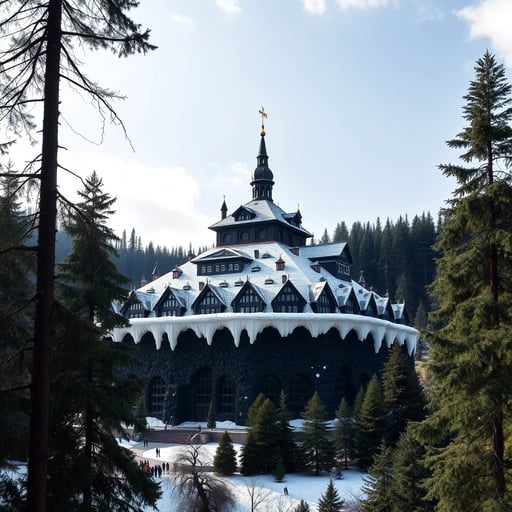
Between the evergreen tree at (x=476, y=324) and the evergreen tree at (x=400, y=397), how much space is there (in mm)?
21212

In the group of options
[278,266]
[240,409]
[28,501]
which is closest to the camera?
Result: [28,501]

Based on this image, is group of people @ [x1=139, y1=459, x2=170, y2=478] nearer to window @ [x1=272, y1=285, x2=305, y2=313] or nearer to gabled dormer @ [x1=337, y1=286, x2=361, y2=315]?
window @ [x1=272, y1=285, x2=305, y2=313]

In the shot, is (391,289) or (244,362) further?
(391,289)

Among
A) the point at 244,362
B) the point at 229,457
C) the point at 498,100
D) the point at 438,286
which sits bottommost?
the point at 229,457

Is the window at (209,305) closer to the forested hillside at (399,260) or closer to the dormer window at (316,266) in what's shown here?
the dormer window at (316,266)

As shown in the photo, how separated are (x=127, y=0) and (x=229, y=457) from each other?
2538cm

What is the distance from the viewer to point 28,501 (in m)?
7.87

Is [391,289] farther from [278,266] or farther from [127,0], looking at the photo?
[127,0]

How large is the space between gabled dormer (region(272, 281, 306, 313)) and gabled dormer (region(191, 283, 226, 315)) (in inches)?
162

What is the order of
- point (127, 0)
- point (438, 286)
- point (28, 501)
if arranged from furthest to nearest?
1. point (438, 286)
2. point (127, 0)
3. point (28, 501)

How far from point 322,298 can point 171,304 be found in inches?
457

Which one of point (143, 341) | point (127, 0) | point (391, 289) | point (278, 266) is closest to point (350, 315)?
point (278, 266)

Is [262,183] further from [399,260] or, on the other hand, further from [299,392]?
[399,260]

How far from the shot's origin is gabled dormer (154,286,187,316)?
4684 centimetres
